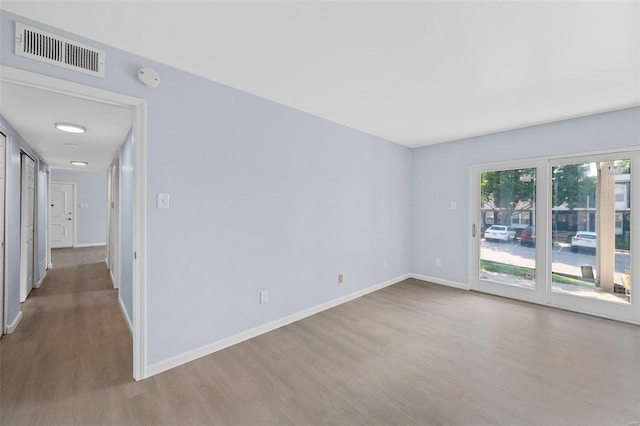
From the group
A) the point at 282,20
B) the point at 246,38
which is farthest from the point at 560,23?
the point at 246,38

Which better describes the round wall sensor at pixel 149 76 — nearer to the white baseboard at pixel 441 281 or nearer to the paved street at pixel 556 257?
the paved street at pixel 556 257

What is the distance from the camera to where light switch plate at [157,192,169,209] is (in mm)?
2188

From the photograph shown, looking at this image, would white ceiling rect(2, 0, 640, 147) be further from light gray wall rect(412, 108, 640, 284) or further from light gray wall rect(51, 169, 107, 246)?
light gray wall rect(51, 169, 107, 246)

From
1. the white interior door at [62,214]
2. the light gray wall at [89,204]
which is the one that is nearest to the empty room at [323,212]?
the white interior door at [62,214]

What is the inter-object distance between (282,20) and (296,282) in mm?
2560

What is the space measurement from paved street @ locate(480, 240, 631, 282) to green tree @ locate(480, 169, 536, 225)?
0.40 metres

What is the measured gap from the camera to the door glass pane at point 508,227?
12.7 ft

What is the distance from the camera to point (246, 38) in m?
1.92

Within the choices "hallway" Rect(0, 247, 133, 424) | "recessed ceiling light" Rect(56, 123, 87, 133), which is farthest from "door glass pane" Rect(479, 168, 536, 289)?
"recessed ceiling light" Rect(56, 123, 87, 133)

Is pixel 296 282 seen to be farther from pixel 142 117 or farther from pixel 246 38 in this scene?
pixel 246 38

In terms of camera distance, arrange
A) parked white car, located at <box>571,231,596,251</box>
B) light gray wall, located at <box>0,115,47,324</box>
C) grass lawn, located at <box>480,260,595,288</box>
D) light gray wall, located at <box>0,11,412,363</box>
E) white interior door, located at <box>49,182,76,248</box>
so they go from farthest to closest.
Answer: white interior door, located at <box>49,182,76,248</box>, grass lawn, located at <box>480,260,595,288</box>, parked white car, located at <box>571,231,596,251</box>, light gray wall, located at <box>0,115,47,324</box>, light gray wall, located at <box>0,11,412,363</box>

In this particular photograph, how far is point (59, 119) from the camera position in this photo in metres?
3.08

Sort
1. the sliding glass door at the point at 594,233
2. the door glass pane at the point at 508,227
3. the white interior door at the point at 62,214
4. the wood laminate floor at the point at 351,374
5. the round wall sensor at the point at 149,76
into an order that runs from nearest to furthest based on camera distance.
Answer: the wood laminate floor at the point at 351,374 < the round wall sensor at the point at 149,76 < the sliding glass door at the point at 594,233 < the door glass pane at the point at 508,227 < the white interior door at the point at 62,214

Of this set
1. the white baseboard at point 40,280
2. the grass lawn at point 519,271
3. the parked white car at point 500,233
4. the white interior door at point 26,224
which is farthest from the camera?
the white baseboard at point 40,280
